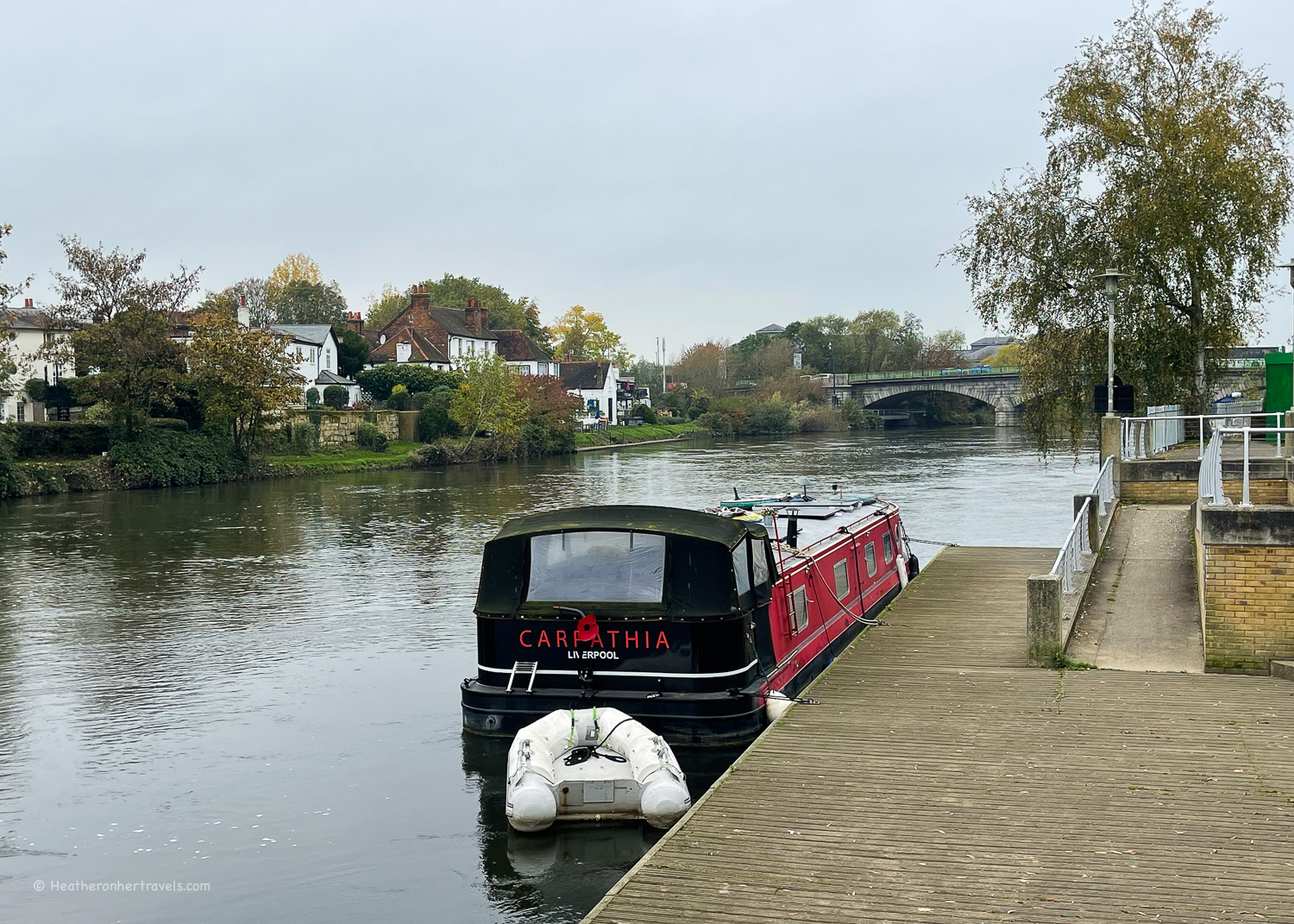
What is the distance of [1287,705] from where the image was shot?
33.9 feet

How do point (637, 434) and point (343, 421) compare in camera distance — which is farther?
point (637, 434)

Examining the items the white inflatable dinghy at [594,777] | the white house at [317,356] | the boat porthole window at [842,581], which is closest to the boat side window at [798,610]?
the boat porthole window at [842,581]

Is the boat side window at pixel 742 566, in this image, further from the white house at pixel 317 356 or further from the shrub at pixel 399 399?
the white house at pixel 317 356

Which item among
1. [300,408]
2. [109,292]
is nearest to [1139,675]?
[109,292]

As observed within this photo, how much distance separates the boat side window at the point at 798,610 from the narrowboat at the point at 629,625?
131 cm

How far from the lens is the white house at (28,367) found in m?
56.2

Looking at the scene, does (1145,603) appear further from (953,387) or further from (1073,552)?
(953,387)

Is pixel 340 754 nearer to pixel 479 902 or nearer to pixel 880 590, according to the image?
pixel 479 902

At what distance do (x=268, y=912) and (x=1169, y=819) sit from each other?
6539 mm

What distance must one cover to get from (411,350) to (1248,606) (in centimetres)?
8185

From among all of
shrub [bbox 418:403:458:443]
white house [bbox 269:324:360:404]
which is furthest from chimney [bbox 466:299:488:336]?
shrub [bbox 418:403:458:443]

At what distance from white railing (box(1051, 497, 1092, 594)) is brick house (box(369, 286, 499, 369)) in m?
73.7

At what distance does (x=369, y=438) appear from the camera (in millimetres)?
63062

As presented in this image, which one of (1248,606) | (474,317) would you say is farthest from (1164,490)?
(474,317)
